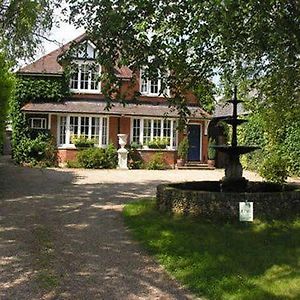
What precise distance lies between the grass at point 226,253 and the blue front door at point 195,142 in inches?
802

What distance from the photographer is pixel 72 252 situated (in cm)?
853

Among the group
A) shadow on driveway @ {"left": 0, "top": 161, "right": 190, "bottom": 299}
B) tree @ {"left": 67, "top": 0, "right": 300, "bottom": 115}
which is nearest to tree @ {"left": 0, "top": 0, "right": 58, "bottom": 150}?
tree @ {"left": 67, "top": 0, "right": 300, "bottom": 115}

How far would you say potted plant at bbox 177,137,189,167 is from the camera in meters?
29.8

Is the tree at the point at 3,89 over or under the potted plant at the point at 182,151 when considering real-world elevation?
over

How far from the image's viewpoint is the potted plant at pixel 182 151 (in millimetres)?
29797

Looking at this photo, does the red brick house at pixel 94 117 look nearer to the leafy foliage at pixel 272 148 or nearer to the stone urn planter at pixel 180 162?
the stone urn planter at pixel 180 162

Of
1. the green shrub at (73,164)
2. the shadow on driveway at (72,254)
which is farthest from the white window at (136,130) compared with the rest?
the shadow on driveway at (72,254)

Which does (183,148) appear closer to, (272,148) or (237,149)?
(272,148)

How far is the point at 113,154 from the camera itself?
28.3m

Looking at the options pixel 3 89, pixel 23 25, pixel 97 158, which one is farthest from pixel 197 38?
pixel 97 158

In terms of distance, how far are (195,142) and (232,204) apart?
21494 millimetres

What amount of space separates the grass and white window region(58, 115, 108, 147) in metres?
17.9

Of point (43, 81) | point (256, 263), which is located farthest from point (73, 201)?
point (43, 81)

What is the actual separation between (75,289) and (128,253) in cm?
211
